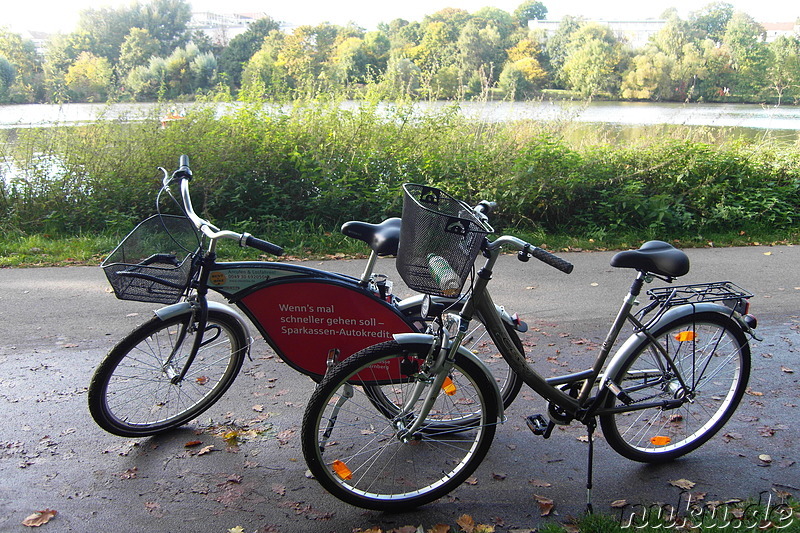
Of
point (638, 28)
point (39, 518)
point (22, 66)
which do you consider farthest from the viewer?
point (638, 28)

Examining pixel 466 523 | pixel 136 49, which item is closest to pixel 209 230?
pixel 466 523

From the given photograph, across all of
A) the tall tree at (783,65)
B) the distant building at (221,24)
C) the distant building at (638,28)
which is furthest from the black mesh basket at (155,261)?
the distant building at (638,28)

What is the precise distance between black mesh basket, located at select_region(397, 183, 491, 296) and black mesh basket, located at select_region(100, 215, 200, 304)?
1.14 meters

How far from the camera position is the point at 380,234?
10.5ft

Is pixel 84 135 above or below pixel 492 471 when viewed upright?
above

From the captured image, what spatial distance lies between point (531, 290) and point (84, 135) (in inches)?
246

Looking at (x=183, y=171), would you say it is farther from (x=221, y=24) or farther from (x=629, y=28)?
(x=629, y=28)

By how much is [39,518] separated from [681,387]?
3050 mm

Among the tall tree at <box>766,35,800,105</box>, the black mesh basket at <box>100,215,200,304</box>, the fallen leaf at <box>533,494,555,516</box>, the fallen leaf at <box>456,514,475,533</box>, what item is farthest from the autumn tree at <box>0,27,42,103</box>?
the tall tree at <box>766,35,800,105</box>

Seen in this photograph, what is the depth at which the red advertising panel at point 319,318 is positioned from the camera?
3164mm

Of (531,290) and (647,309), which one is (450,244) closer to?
(647,309)

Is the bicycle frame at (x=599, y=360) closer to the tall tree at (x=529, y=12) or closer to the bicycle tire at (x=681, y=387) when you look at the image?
the bicycle tire at (x=681, y=387)

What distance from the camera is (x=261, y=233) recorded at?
8023 millimetres

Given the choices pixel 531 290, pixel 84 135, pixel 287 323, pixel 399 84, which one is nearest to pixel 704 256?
pixel 531 290
